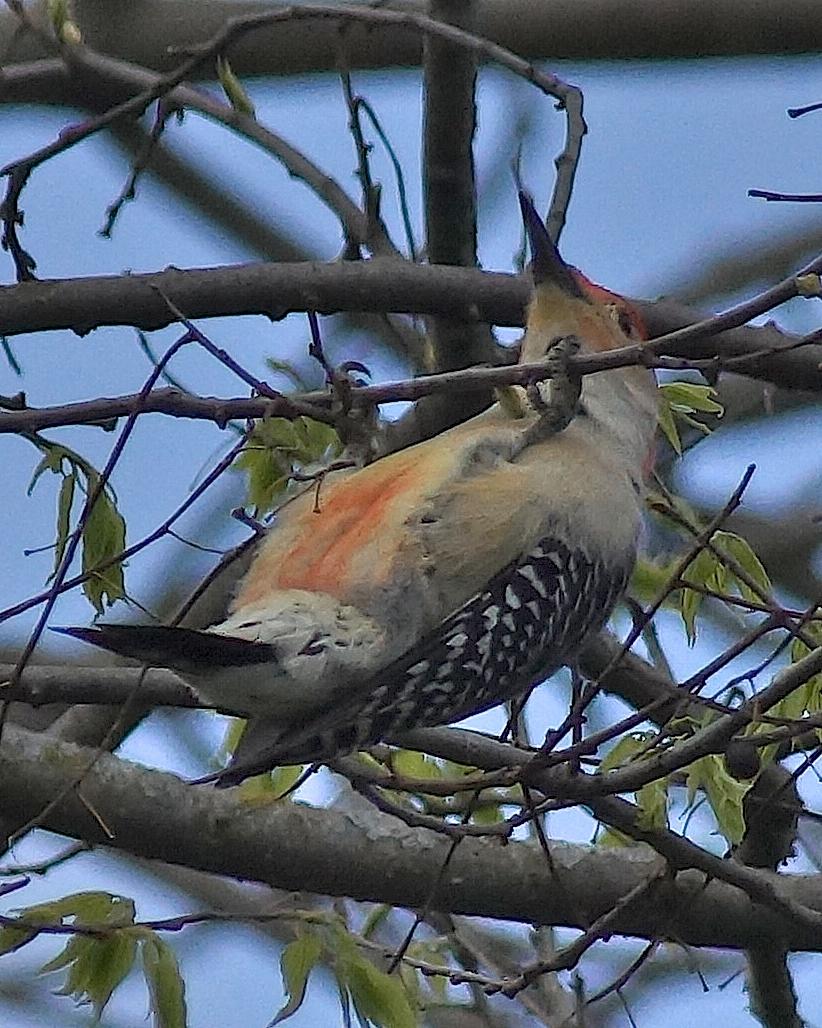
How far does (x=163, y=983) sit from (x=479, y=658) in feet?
2.36

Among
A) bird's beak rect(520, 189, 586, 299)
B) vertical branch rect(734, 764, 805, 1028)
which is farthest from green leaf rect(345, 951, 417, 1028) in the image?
bird's beak rect(520, 189, 586, 299)

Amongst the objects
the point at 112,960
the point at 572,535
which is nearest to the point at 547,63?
the point at 572,535

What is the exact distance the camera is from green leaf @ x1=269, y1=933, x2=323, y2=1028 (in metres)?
2.54

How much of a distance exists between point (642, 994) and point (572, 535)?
2.06 meters

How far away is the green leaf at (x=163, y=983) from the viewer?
2379 mm

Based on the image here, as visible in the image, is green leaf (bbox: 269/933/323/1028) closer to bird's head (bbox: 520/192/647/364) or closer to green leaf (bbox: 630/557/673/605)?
green leaf (bbox: 630/557/673/605)

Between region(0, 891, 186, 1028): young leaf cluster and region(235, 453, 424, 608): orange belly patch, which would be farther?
region(235, 453, 424, 608): orange belly patch

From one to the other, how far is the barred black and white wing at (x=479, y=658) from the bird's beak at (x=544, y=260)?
21.4 inches

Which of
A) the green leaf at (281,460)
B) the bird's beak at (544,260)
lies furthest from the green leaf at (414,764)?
the bird's beak at (544,260)

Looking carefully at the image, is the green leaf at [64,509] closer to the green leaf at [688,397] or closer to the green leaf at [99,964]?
the green leaf at [99,964]

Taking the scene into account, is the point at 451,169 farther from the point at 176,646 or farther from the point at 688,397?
the point at 176,646

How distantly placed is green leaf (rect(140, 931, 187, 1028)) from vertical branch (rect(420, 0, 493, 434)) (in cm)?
118

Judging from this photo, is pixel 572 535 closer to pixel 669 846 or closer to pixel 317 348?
pixel 669 846

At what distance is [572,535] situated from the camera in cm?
298
